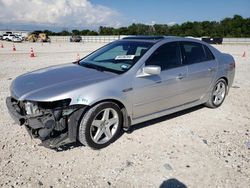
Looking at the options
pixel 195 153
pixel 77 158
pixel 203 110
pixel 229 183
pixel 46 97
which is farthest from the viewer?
Result: pixel 203 110

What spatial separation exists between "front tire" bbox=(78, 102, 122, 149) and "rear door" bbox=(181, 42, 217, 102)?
5.49 ft

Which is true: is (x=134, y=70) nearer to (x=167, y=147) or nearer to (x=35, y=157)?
(x=167, y=147)

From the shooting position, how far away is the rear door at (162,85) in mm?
3908

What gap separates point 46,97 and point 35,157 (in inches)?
36.3

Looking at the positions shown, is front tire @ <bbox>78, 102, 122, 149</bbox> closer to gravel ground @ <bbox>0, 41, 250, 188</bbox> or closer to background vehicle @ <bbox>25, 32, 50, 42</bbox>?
gravel ground @ <bbox>0, 41, 250, 188</bbox>

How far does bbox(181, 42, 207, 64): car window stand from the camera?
462 centimetres

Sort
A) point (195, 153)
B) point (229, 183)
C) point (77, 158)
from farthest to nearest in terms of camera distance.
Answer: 1. point (195, 153)
2. point (77, 158)
3. point (229, 183)

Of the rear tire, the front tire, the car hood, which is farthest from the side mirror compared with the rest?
the rear tire

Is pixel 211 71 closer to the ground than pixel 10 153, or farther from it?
farther from it

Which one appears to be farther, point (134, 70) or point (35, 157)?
point (134, 70)

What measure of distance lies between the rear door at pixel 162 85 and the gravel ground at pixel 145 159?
0.48 m

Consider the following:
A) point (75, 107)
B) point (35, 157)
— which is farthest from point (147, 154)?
point (35, 157)

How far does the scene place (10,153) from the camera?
3492mm

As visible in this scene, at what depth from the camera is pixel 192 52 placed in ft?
15.8
